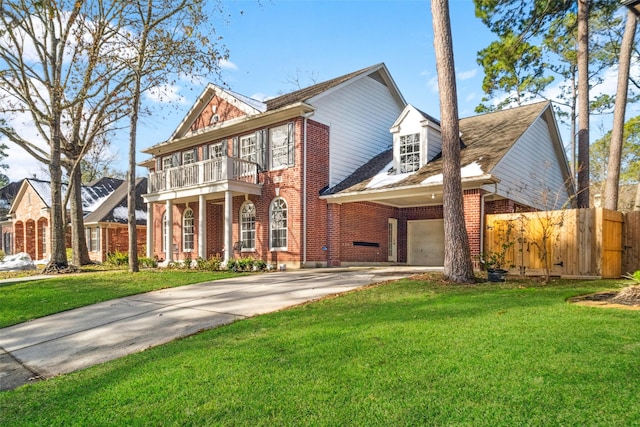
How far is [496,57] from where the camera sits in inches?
628

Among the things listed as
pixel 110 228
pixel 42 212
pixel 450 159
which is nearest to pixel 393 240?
pixel 450 159

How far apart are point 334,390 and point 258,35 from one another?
13.1m

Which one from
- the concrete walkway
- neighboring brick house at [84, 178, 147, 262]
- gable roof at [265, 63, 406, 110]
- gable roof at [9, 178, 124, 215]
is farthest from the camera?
gable roof at [9, 178, 124, 215]

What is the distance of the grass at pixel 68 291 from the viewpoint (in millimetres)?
7929

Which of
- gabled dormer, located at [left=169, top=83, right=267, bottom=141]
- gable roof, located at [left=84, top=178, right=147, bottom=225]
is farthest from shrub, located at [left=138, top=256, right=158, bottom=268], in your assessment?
gable roof, located at [left=84, top=178, right=147, bottom=225]

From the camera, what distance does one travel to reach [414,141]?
49.0 ft

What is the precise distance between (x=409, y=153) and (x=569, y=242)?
6570 millimetres

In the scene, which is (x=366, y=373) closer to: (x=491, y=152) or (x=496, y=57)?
(x=491, y=152)

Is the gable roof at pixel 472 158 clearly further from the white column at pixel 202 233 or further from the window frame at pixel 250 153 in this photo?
the white column at pixel 202 233

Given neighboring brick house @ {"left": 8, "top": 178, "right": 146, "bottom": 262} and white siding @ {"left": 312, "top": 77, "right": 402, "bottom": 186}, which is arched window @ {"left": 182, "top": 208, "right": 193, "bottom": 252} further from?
white siding @ {"left": 312, "top": 77, "right": 402, "bottom": 186}

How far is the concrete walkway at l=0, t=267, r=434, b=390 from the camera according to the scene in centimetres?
500

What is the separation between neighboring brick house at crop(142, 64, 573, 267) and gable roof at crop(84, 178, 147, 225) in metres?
7.70

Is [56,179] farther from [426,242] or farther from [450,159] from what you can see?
[426,242]

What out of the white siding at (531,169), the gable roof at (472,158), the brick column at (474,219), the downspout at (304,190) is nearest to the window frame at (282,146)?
the downspout at (304,190)
